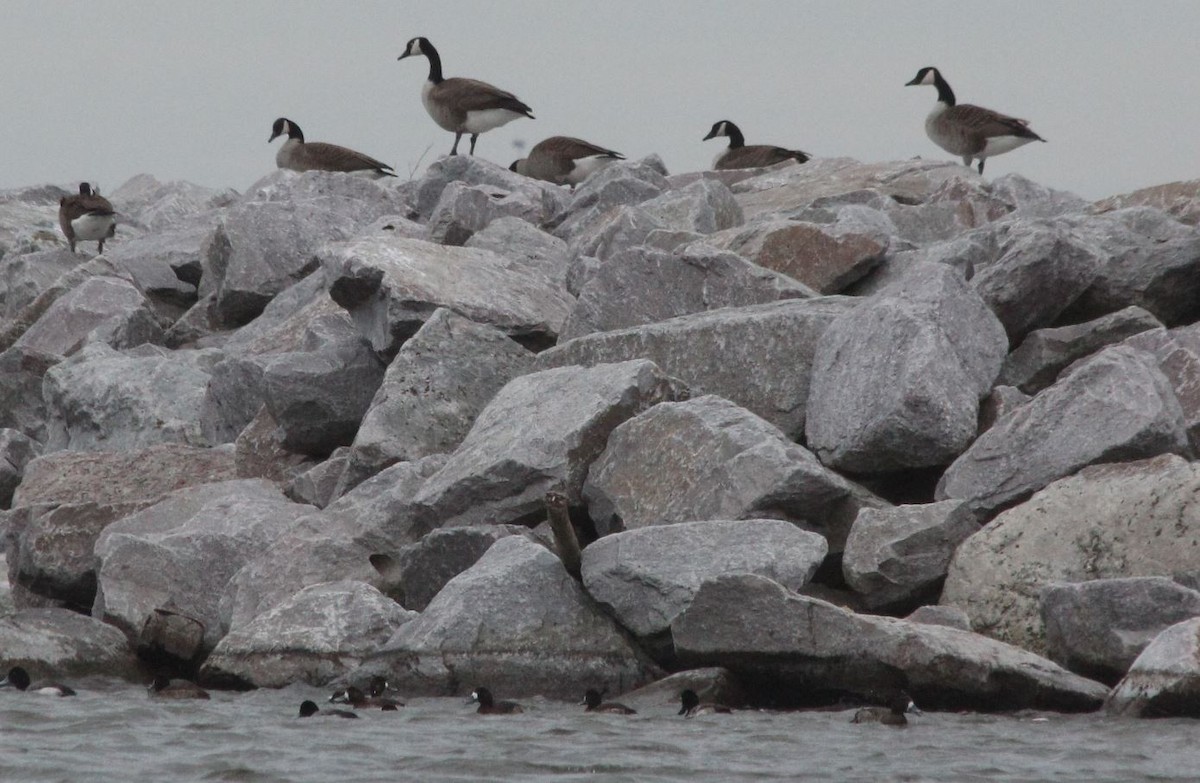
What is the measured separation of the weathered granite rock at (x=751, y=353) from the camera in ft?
40.5

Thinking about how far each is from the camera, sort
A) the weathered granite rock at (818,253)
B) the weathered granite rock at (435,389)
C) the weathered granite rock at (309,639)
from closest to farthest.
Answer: the weathered granite rock at (309,639) < the weathered granite rock at (435,389) < the weathered granite rock at (818,253)

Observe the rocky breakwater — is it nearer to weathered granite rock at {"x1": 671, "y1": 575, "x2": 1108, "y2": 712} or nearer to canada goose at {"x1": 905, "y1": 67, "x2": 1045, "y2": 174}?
weathered granite rock at {"x1": 671, "y1": 575, "x2": 1108, "y2": 712}

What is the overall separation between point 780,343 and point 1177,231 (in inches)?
145

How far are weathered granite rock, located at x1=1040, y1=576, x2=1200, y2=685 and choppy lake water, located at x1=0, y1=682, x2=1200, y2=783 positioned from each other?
63cm

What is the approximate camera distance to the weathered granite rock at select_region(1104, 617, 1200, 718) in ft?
27.8

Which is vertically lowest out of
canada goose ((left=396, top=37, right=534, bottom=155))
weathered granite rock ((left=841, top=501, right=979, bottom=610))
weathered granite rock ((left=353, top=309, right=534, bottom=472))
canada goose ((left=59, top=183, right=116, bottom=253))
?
weathered granite rock ((left=841, top=501, right=979, bottom=610))

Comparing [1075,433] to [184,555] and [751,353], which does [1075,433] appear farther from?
[184,555]

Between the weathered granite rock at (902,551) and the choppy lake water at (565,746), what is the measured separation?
1320 millimetres

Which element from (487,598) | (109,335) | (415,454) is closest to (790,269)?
(415,454)

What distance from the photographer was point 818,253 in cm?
1466

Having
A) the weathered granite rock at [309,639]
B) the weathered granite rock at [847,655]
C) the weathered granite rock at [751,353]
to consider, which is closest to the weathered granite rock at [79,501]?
the weathered granite rock at [309,639]

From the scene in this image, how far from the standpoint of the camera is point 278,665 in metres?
10.3

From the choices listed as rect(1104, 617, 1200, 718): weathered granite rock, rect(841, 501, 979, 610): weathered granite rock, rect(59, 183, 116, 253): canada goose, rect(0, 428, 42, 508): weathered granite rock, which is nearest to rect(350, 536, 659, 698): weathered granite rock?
rect(841, 501, 979, 610): weathered granite rock

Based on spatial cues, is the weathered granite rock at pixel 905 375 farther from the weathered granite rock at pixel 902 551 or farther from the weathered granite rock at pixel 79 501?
the weathered granite rock at pixel 79 501
